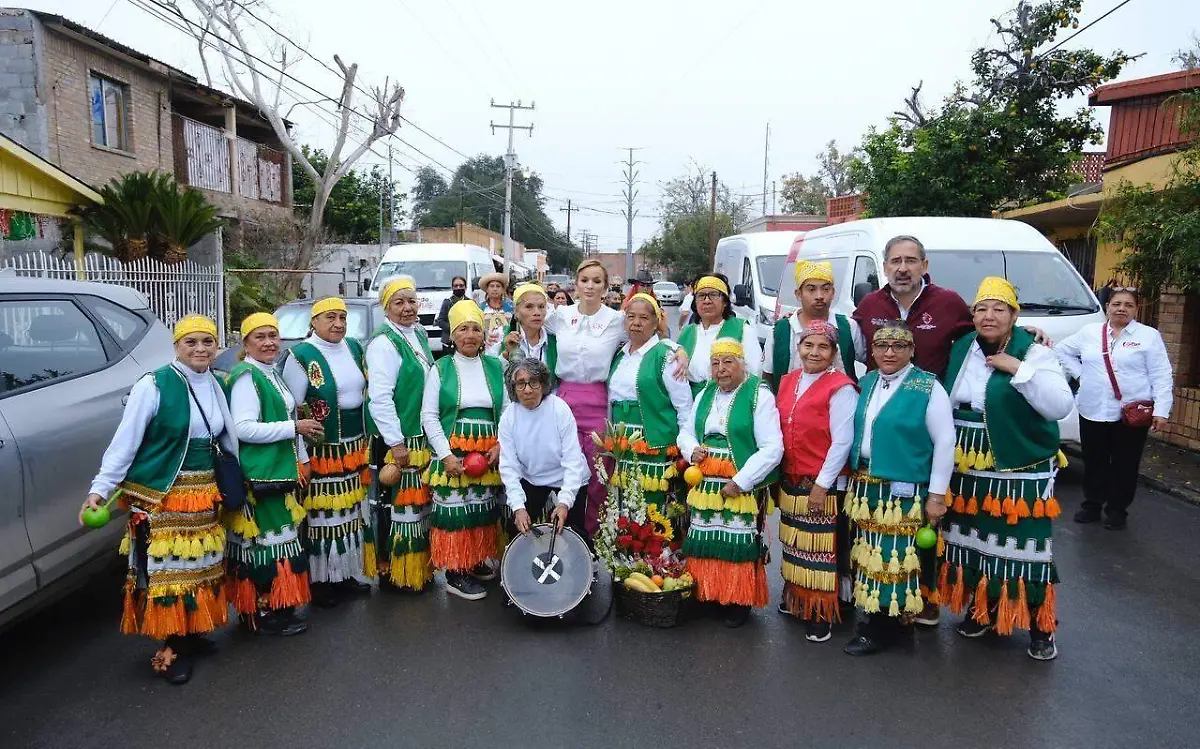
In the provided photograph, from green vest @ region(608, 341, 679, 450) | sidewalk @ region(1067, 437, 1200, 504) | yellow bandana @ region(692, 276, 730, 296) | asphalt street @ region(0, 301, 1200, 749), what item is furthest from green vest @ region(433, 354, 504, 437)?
sidewalk @ region(1067, 437, 1200, 504)

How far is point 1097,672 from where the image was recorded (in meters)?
3.93

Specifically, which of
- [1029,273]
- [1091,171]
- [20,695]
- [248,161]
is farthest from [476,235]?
[20,695]

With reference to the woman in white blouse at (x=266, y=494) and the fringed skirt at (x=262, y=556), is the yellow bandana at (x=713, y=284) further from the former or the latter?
the fringed skirt at (x=262, y=556)

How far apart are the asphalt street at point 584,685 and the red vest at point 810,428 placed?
3.11 ft

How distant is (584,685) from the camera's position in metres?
3.78

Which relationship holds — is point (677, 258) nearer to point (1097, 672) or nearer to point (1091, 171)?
point (1091, 171)

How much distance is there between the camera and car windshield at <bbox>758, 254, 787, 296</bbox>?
12352 millimetres

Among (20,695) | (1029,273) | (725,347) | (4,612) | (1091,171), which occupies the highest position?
(1091,171)

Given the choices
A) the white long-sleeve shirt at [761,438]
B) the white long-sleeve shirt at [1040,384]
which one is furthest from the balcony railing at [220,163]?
the white long-sleeve shirt at [1040,384]

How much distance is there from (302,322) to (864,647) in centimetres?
841

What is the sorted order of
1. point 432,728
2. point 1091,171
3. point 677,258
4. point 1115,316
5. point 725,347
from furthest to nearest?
point 677,258 → point 1091,171 → point 1115,316 → point 725,347 → point 432,728

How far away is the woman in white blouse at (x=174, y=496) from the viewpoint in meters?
3.62

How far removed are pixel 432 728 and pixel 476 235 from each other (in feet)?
157

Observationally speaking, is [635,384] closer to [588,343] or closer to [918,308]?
[588,343]
